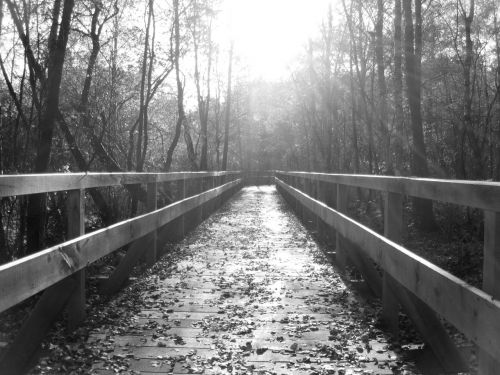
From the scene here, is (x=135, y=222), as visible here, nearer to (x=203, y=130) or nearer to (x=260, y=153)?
(x=203, y=130)

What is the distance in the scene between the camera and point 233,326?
451 centimetres

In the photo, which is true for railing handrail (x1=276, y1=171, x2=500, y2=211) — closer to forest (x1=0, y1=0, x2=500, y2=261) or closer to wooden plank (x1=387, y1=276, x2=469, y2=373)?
wooden plank (x1=387, y1=276, x2=469, y2=373)

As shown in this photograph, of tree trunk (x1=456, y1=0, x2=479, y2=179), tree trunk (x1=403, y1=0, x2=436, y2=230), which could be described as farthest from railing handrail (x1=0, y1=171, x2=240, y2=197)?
tree trunk (x1=456, y1=0, x2=479, y2=179)

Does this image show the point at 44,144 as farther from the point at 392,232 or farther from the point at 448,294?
the point at 448,294

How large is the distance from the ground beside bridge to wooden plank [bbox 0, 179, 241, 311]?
1.98 ft

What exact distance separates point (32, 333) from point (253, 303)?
90.2 inches

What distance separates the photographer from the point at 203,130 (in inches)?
1096

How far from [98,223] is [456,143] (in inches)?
570

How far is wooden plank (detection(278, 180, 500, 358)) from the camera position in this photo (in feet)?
7.48

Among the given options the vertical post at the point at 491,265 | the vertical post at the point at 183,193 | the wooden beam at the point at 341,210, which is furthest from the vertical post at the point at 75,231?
the vertical post at the point at 183,193

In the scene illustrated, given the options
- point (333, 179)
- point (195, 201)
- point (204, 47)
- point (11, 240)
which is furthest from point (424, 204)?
point (204, 47)

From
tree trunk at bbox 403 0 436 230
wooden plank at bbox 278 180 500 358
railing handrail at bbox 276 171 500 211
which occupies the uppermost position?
tree trunk at bbox 403 0 436 230

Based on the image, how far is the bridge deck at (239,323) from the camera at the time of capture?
3.71m


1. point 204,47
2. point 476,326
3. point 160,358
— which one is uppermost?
point 204,47
